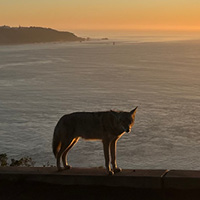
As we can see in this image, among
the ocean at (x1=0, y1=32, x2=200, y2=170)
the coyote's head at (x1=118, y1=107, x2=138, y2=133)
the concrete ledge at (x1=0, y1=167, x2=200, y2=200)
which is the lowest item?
the ocean at (x1=0, y1=32, x2=200, y2=170)

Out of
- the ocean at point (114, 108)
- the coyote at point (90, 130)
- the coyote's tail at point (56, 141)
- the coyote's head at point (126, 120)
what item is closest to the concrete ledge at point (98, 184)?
the coyote at point (90, 130)

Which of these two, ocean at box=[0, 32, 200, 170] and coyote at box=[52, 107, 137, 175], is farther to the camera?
ocean at box=[0, 32, 200, 170]

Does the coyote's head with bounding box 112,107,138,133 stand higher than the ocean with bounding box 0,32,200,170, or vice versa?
the coyote's head with bounding box 112,107,138,133

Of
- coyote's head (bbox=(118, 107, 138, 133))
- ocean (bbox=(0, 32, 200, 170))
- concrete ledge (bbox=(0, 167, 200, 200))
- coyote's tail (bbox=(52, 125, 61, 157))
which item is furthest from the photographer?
ocean (bbox=(0, 32, 200, 170))

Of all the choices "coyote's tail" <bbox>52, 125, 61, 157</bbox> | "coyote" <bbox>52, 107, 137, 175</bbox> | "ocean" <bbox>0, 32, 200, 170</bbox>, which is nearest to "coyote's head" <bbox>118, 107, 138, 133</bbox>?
"coyote" <bbox>52, 107, 137, 175</bbox>

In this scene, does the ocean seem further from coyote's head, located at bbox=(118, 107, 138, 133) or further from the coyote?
coyote's head, located at bbox=(118, 107, 138, 133)

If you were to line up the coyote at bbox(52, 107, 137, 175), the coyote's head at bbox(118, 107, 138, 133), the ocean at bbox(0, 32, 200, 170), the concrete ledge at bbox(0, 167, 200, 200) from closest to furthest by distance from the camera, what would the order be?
the concrete ledge at bbox(0, 167, 200, 200), the coyote's head at bbox(118, 107, 138, 133), the coyote at bbox(52, 107, 137, 175), the ocean at bbox(0, 32, 200, 170)

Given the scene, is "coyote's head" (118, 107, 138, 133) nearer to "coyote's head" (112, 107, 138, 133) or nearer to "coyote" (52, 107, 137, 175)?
"coyote's head" (112, 107, 138, 133)

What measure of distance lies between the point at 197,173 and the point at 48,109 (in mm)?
51962

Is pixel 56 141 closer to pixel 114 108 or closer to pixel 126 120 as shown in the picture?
pixel 126 120

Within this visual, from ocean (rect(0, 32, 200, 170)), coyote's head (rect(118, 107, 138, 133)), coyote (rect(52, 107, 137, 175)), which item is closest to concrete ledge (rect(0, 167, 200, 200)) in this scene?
coyote (rect(52, 107, 137, 175))

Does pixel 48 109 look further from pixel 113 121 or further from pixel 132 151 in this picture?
pixel 113 121

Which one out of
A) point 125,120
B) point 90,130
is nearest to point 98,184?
point 90,130

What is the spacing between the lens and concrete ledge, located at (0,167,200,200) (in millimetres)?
8336
